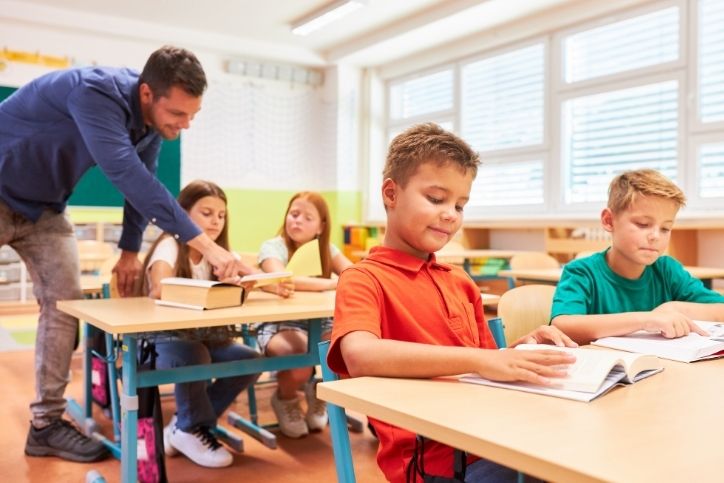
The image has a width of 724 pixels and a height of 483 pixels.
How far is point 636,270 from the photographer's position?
1.68 meters

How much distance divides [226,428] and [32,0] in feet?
16.7

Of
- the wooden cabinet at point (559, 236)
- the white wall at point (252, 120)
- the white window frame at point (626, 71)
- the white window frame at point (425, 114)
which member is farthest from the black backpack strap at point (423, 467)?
the white wall at point (252, 120)

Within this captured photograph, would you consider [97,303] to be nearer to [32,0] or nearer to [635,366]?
[635,366]

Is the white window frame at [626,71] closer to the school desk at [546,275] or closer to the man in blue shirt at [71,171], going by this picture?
the school desk at [546,275]

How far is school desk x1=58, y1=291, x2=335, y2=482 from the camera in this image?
1770mm

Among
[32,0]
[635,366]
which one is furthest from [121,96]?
[32,0]

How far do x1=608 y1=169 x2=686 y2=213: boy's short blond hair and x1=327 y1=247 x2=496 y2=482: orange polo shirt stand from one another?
0.58m

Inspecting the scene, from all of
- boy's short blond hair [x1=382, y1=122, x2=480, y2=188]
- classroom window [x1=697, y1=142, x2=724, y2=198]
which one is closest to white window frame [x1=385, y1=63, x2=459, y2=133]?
classroom window [x1=697, y1=142, x2=724, y2=198]

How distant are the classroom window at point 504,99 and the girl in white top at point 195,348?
4.37m

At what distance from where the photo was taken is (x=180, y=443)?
245cm

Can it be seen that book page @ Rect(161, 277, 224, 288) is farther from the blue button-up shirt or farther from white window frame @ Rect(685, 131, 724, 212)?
white window frame @ Rect(685, 131, 724, 212)

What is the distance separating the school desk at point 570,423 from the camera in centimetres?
63

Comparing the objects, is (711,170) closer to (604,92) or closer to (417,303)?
(604,92)

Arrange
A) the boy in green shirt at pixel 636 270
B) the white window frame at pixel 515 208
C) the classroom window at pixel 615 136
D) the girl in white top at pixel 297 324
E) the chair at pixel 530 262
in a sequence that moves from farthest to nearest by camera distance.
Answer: the white window frame at pixel 515 208
the classroom window at pixel 615 136
the chair at pixel 530 262
the girl in white top at pixel 297 324
the boy in green shirt at pixel 636 270
